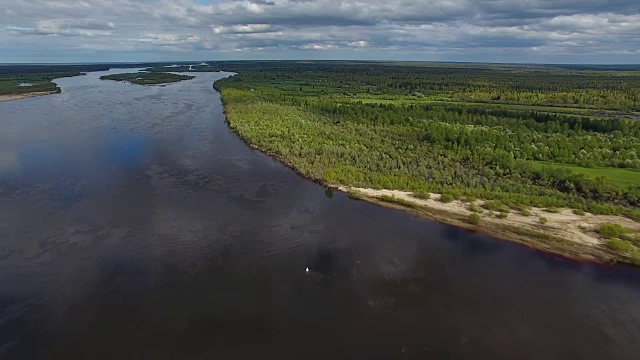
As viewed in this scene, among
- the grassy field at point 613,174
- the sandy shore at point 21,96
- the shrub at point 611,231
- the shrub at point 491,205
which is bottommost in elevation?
the shrub at point 611,231

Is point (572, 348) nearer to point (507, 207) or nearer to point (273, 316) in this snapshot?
point (273, 316)

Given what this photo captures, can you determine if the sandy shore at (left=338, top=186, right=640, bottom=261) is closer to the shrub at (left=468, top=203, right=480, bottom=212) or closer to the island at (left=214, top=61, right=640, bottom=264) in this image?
the island at (left=214, top=61, right=640, bottom=264)

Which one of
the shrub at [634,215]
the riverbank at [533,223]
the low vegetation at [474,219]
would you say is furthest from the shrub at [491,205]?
the shrub at [634,215]

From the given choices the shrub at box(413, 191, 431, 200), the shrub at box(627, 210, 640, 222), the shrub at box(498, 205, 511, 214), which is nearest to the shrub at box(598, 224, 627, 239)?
the shrub at box(627, 210, 640, 222)

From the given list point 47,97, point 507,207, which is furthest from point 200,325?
point 47,97

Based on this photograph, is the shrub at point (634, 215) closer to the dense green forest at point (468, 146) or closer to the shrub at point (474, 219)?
the dense green forest at point (468, 146)

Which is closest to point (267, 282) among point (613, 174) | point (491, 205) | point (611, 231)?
point (491, 205)

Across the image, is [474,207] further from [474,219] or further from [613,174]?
[613,174]
